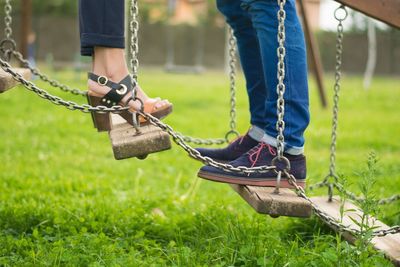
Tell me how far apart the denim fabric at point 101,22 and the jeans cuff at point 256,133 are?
0.71 metres

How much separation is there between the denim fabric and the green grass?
2.60ft

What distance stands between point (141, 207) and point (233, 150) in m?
0.72

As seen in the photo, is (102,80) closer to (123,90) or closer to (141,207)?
(123,90)

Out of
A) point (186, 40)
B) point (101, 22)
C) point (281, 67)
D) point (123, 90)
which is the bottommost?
point (186, 40)

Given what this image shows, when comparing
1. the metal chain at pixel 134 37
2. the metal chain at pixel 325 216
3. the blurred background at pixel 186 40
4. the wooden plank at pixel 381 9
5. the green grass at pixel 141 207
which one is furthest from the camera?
the blurred background at pixel 186 40

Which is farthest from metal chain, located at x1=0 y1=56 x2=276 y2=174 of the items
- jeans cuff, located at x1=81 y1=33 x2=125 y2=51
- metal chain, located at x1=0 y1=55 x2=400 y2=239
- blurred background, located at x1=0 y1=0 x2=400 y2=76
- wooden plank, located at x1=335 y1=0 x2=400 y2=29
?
blurred background, located at x1=0 y1=0 x2=400 y2=76

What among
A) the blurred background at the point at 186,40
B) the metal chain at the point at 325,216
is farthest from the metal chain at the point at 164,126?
the blurred background at the point at 186,40

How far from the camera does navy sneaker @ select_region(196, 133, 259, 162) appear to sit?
277 cm

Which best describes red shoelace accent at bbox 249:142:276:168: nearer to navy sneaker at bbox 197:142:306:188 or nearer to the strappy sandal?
navy sneaker at bbox 197:142:306:188

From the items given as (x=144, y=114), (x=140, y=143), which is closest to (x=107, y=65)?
(x=144, y=114)

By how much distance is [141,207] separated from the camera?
327cm

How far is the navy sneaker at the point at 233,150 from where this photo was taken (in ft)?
9.07

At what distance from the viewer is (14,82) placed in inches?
96.7

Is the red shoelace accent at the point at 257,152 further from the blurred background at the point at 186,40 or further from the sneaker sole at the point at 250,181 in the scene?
the blurred background at the point at 186,40
